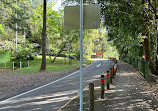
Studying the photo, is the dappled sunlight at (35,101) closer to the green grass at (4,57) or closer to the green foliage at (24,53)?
the green grass at (4,57)

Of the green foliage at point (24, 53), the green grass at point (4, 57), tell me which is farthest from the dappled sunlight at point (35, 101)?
the green foliage at point (24, 53)

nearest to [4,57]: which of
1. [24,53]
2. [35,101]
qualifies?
[24,53]

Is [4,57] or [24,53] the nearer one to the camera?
[4,57]

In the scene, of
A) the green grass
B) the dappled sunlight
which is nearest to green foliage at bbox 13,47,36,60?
the green grass

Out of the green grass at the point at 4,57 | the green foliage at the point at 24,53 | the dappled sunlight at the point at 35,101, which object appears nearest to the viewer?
the dappled sunlight at the point at 35,101

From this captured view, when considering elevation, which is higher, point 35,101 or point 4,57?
point 4,57

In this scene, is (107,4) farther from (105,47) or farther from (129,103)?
(105,47)

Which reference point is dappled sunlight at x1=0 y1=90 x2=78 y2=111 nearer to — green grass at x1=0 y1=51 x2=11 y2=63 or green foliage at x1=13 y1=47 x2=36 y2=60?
green grass at x1=0 y1=51 x2=11 y2=63

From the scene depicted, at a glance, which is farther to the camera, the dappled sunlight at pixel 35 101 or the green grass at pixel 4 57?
the green grass at pixel 4 57

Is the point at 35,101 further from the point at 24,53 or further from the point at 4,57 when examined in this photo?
the point at 24,53

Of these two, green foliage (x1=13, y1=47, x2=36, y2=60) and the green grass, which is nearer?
the green grass

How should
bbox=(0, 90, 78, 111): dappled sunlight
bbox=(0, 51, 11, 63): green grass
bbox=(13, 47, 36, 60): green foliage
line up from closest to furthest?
bbox=(0, 90, 78, 111): dappled sunlight < bbox=(0, 51, 11, 63): green grass < bbox=(13, 47, 36, 60): green foliage

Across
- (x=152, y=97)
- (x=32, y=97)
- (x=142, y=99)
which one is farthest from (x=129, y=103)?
(x=32, y=97)

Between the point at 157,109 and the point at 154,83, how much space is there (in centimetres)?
495
